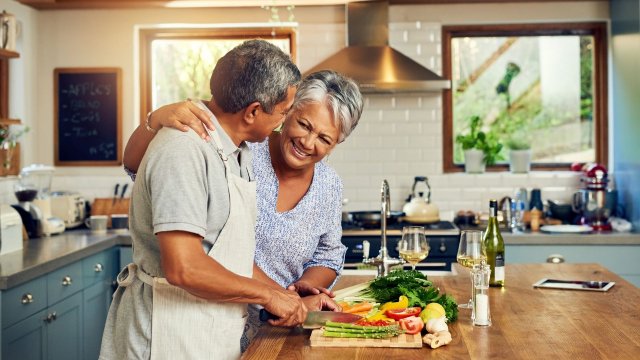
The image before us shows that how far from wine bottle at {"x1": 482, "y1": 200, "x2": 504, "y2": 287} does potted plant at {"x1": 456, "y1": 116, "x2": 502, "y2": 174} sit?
255cm

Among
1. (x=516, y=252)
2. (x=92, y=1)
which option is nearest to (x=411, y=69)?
(x=516, y=252)

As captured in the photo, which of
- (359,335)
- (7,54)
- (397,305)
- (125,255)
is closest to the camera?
(359,335)

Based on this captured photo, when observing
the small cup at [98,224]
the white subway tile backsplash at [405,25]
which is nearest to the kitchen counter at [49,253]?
the small cup at [98,224]

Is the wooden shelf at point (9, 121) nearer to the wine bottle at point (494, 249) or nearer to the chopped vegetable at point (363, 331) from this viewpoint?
the wine bottle at point (494, 249)

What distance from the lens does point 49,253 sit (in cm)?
434

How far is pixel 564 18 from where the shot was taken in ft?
19.3

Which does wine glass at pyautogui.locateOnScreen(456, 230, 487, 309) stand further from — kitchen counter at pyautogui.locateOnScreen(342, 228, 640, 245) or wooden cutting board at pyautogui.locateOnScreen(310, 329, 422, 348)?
kitchen counter at pyautogui.locateOnScreen(342, 228, 640, 245)

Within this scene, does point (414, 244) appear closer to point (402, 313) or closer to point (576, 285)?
point (402, 313)

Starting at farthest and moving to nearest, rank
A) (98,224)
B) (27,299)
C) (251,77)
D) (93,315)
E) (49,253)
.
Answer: (98,224) < (93,315) < (49,253) < (27,299) < (251,77)

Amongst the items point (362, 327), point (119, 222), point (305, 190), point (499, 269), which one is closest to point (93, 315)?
point (119, 222)

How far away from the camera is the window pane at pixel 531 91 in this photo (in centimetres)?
603

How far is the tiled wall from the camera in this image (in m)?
5.92

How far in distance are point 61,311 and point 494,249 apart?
225 centimetres

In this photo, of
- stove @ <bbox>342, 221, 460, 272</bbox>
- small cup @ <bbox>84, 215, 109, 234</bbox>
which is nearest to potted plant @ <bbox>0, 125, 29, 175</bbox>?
small cup @ <bbox>84, 215, 109, 234</bbox>
